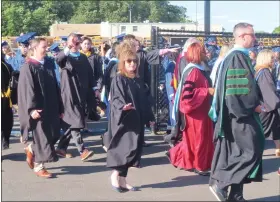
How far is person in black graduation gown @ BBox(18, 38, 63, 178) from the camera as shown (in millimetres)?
7453

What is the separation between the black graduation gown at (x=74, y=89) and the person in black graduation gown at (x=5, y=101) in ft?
2.88

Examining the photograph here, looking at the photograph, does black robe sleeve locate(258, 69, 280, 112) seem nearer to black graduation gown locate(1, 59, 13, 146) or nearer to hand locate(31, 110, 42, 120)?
hand locate(31, 110, 42, 120)

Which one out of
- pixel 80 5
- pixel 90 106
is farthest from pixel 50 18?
pixel 90 106

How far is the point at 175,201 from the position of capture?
657cm

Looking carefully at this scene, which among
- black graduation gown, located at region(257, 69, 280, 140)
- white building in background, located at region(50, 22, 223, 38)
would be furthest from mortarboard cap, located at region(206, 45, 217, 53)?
white building in background, located at region(50, 22, 223, 38)

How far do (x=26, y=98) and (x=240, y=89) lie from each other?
9.77 ft

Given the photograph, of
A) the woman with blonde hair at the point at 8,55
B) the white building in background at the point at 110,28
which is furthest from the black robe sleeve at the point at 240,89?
the white building in background at the point at 110,28

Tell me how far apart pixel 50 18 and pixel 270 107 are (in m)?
64.5

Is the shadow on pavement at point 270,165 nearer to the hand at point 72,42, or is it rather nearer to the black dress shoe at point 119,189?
the black dress shoe at point 119,189

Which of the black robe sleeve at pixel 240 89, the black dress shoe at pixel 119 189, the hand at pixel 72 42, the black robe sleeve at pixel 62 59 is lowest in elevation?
the black dress shoe at pixel 119 189

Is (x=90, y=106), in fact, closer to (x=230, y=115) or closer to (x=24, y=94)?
(x=24, y=94)

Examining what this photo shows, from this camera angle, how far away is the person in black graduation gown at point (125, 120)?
674cm

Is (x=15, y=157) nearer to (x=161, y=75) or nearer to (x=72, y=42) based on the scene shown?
(x=72, y=42)

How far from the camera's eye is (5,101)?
29.2 feet
